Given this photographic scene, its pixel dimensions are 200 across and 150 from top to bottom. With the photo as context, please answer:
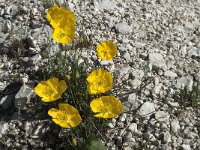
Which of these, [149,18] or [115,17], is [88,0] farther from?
[149,18]

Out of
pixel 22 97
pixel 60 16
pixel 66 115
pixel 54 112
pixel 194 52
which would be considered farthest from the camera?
pixel 194 52

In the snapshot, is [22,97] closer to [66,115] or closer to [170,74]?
[66,115]

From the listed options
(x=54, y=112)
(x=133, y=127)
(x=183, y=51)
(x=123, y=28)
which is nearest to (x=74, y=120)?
(x=54, y=112)

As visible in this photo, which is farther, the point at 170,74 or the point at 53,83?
the point at 170,74

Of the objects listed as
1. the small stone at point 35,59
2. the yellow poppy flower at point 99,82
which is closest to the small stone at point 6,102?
the small stone at point 35,59

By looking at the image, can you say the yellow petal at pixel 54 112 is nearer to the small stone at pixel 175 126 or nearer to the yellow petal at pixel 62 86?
the yellow petal at pixel 62 86

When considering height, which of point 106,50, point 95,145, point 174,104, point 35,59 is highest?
point 106,50

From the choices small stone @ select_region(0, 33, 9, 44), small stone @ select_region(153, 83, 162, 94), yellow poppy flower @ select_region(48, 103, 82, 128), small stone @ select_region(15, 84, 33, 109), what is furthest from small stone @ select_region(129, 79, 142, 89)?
small stone @ select_region(0, 33, 9, 44)
